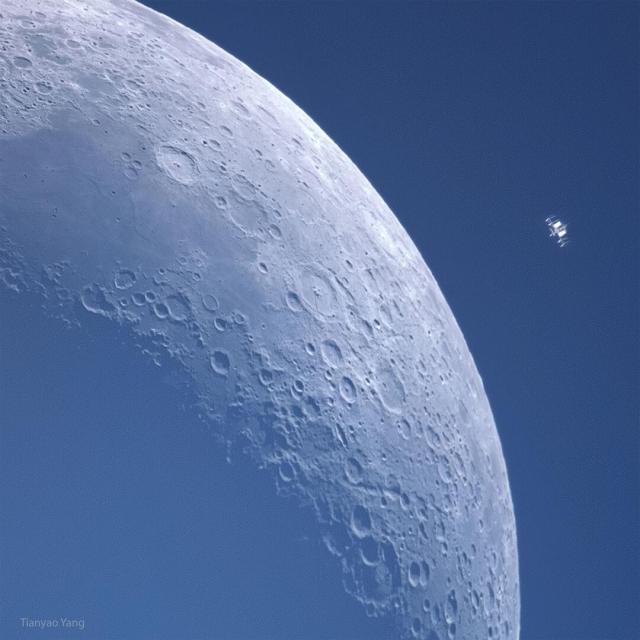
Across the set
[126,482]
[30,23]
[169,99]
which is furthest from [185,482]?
[30,23]

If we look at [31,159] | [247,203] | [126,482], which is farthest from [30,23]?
[126,482]

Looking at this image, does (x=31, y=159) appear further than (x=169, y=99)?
No

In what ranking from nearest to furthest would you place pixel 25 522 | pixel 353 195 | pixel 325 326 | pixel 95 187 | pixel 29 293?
1. pixel 25 522
2. pixel 29 293
3. pixel 95 187
4. pixel 325 326
5. pixel 353 195

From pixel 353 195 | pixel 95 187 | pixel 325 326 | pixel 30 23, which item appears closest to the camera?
pixel 95 187

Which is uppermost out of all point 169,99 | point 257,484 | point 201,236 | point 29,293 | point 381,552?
point 169,99

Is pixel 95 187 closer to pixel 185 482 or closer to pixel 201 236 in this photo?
pixel 201 236

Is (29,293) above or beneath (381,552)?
above

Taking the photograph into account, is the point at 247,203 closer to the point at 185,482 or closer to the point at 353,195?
the point at 353,195
